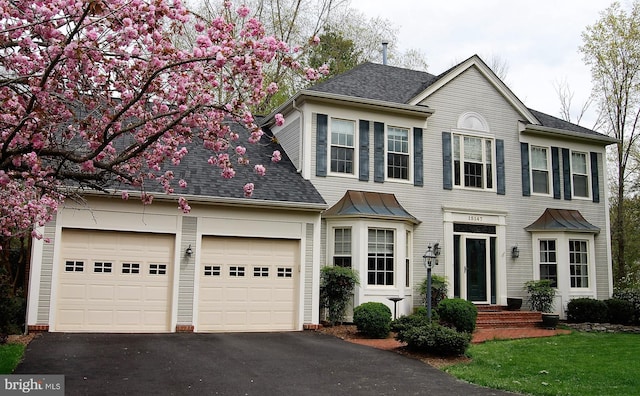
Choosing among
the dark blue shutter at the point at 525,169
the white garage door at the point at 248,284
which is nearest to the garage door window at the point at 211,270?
the white garage door at the point at 248,284

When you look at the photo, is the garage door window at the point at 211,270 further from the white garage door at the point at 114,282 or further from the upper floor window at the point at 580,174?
the upper floor window at the point at 580,174

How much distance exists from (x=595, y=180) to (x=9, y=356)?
1678 centimetres

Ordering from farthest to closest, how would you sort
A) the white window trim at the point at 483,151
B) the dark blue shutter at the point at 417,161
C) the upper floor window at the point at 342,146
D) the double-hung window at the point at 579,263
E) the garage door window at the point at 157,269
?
the double-hung window at the point at 579,263 → the white window trim at the point at 483,151 → the dark blue shutter at the point at 417,161 → the upper floor window at the point at 342,146 → the garage door window at the point at 157,269

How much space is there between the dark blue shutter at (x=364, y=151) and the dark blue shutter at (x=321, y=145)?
3.29ft

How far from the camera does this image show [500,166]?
56.6 feet

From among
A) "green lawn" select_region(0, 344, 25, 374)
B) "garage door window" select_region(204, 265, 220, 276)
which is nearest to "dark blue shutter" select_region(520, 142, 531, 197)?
"garage door window" select_region(204, 265, 220, 276)

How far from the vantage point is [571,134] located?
1805 centimetres

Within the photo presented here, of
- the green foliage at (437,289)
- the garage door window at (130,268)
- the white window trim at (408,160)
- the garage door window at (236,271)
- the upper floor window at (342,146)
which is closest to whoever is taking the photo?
the garage door window at (130,268)

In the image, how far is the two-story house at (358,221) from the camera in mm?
12500

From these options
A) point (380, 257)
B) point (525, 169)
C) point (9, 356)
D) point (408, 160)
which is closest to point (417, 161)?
point (408, 160)

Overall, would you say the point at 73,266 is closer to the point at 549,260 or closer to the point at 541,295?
the point at 541,295

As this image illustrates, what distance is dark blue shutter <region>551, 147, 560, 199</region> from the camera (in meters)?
18.1

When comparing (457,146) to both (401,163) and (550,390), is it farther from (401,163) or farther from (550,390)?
(550,390)

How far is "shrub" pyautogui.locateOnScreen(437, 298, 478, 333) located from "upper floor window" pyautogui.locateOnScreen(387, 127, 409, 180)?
13.3 ft
